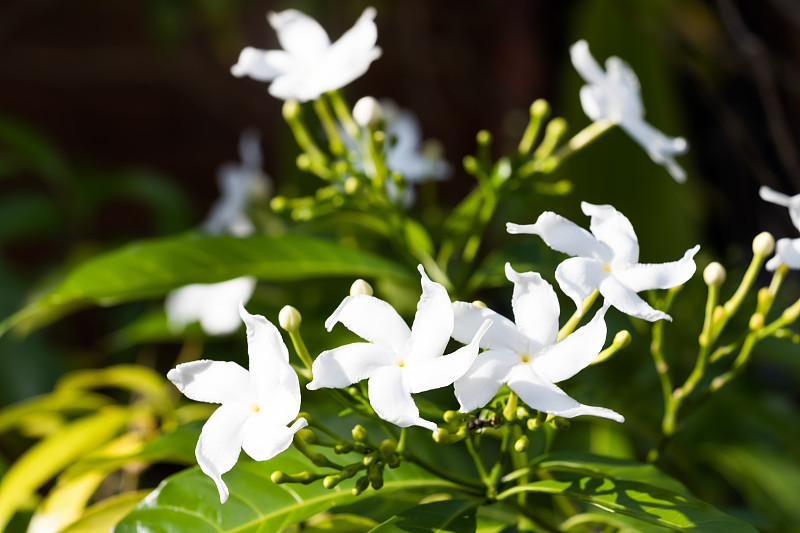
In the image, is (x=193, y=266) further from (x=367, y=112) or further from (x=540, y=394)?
(x=540, y=394)

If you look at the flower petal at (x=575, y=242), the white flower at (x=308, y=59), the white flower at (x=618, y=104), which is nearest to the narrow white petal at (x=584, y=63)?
the white flower at (x=618, y=104)

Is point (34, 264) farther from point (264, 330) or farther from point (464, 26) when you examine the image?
point (264, 330)

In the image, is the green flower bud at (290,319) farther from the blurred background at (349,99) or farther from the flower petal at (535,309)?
the blurred background at (349,99)

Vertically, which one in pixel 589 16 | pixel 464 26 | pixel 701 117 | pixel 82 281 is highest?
pixel 464 26

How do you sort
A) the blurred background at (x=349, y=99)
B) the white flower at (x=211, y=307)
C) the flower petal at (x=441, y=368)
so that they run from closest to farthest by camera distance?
the flower petal at (x=441, y=368)
the white flower at (x=211, y=307)
the blurred background at (x=349, y=99)

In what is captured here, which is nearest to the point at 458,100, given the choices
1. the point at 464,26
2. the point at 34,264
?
the point at 464,26

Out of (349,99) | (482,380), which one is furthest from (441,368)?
(349,99)

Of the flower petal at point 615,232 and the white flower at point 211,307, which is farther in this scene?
the white flower at point 211,307
